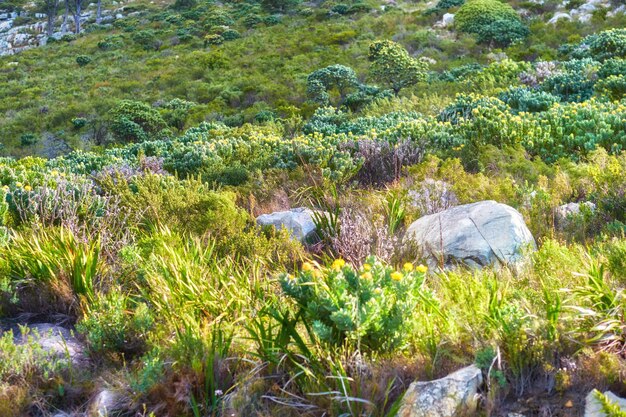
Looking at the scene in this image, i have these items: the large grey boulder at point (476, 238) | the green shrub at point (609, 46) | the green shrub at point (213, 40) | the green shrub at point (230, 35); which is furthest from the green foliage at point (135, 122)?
the large grey boulder at point (476, 238)

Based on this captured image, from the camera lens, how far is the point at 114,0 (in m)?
53.6

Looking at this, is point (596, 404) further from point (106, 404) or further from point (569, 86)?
point (569, 86)

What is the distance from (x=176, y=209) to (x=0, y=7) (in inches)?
2397

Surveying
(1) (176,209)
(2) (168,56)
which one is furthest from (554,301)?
(2) (168,56)

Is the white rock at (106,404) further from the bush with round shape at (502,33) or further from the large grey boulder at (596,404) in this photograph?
the bush with round shape at (502,33)

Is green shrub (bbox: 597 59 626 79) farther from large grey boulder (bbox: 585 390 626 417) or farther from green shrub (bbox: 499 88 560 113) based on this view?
large grey boulder (bbox: 585 390 626 417)

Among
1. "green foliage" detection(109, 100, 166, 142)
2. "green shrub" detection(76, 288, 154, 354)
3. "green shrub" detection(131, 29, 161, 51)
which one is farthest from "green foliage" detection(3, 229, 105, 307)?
"green shrub" detection(131, 29, 161, 51)

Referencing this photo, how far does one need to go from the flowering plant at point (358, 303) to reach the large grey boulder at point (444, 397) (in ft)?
1.25

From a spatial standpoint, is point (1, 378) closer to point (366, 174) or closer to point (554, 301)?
point (554, 301)

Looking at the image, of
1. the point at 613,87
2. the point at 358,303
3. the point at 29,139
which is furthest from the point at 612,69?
the point at 29,139

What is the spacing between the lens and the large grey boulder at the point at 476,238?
4.79 meters

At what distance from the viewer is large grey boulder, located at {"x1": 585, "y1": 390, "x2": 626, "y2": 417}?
251 cm

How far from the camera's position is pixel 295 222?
619 centimetres

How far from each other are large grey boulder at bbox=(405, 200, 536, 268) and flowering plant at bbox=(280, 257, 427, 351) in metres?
1.60
